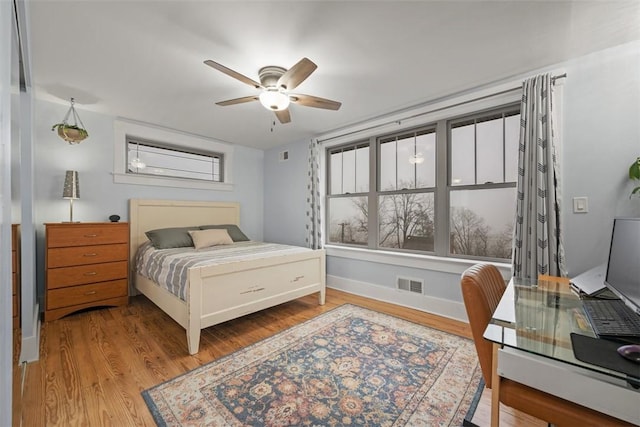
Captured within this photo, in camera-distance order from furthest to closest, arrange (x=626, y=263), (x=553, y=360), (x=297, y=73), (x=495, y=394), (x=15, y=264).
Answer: (x=297, y=73) < (x=15, y=264) < (x=626, y=263) < (x=495, y=394) < (x=553, y=360)

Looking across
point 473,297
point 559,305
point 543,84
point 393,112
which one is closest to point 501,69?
point 543,84

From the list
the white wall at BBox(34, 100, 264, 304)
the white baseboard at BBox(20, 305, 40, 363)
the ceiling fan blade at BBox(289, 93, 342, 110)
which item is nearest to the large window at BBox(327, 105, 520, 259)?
the ceiling fan blade at BBox(289, 93, 342, 110)

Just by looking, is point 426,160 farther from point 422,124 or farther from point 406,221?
point 406,221

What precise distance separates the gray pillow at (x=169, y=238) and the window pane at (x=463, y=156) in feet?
11.0

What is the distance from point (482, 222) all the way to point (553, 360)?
6.96 ft

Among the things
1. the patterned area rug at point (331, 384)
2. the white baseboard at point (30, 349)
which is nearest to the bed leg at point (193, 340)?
the patterned area rug at point (331, 384)

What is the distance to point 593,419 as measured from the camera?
0.82 metres

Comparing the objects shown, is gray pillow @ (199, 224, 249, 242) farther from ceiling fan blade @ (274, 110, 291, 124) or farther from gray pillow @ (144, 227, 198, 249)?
ceiling fan blade @ (274, 110, 291, 124)

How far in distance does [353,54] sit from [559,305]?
81.9 inches

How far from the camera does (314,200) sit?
3828 mm

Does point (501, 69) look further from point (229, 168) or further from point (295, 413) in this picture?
point (229, 168)

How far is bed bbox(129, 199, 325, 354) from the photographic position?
6.89 feet

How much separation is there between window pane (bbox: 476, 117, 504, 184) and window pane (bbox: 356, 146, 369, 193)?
1362 mm

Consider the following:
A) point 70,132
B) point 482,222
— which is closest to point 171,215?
point 70,132
